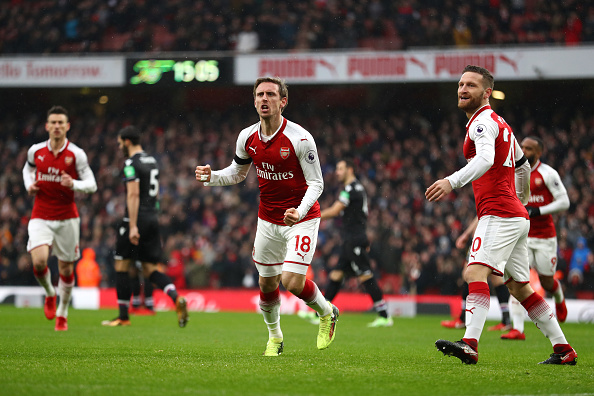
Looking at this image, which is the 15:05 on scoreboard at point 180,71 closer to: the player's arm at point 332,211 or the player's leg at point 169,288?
the player's arm at point 332,211

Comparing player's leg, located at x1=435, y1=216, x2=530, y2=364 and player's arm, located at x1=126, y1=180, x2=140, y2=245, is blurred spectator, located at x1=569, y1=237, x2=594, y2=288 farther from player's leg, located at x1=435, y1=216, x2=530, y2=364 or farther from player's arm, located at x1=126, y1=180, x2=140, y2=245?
player's leg, located at x1=435, y1=216, x2=530, y2=364

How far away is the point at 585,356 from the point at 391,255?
1146 centimetres

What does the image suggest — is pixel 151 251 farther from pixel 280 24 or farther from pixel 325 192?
pixel 280 24

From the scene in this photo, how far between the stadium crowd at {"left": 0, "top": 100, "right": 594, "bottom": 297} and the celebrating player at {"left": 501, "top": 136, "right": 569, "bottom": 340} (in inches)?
272

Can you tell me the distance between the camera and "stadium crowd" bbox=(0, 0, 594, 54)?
22125mm

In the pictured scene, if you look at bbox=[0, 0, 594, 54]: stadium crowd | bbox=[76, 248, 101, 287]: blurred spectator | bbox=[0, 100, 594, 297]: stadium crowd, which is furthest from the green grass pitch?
bbox=[0, 0, 594, 54]: stadium crowd

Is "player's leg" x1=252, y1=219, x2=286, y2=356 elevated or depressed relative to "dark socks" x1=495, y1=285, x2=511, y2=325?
elevated

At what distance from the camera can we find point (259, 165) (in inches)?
265

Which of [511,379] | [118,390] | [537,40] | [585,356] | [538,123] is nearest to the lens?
[118,390]

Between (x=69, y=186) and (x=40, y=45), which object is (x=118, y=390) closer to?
(x=69, y=186)

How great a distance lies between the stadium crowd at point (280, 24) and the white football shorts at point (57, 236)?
578 inches

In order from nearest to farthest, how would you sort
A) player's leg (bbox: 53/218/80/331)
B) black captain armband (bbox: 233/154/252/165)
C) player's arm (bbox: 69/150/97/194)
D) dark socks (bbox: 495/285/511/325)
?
black captain armband (bbox: 233/154/252/165)
player's arm (bbox: 69/150/97/194)
player's leg (bbox: 53/218/80/331)
dark socks (bbox: 495/285/511/325)

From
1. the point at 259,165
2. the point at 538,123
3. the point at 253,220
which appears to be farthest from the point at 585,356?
the point at 538,123

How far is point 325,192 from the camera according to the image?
22.4 m
